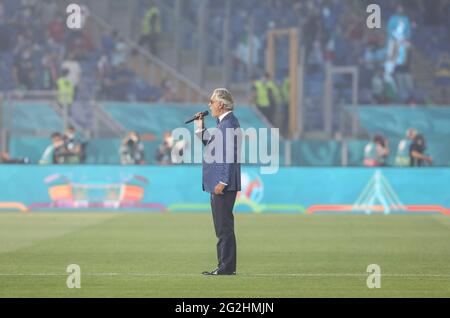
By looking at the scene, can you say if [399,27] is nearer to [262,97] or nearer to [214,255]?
[262,97]

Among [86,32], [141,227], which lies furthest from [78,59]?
[141,227]

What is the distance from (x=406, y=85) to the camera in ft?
141

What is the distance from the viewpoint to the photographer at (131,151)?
35188 millimetres

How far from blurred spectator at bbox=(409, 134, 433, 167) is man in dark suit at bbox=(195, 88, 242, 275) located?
1978 centimetres

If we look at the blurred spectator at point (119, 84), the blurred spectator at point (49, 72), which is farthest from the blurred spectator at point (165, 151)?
the blurred spectator at point (49, 72)

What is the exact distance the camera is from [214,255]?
1978 cm

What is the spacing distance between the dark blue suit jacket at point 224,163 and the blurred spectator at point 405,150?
65.9 ft

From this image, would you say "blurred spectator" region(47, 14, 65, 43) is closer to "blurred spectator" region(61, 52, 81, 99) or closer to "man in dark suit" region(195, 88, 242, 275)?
"blurred spectator" region(61, 52, 81, 99)

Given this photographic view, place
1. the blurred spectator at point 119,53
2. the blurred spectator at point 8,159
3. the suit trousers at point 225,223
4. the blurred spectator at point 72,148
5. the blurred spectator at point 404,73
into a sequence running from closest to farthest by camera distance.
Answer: the suit trousers at point 225,223, the blurred spectator at point 8,159, the blurred spectator at point 72,148, the blurred spectator at point 119,53, the blurred spectator at point 404,73

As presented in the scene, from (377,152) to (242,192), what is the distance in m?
5.16

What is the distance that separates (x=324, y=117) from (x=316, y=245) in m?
16.5

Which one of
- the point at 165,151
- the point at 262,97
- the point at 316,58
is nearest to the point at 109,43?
the point at 262,97

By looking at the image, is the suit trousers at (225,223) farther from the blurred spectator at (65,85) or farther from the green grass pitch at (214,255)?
the blurred spectator at (65,85)

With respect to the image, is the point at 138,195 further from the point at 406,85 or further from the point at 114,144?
the point at 406,85
